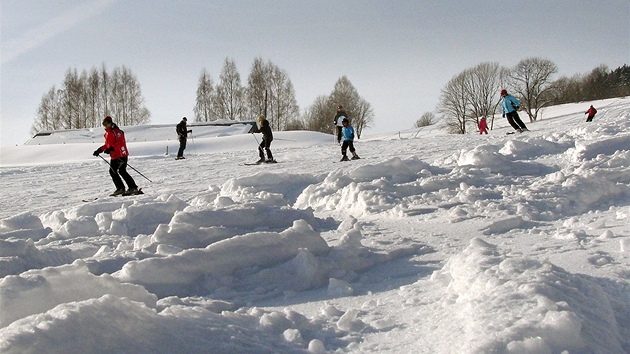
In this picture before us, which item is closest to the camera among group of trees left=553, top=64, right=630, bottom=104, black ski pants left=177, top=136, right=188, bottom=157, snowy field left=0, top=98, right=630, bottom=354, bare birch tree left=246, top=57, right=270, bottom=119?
snowy field left=0, top=98, right=630, bottom=354

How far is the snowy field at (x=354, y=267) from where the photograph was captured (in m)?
2.91

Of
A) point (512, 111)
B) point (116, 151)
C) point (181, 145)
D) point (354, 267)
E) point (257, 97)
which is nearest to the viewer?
point (354, 267)

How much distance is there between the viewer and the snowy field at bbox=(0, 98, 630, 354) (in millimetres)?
2910

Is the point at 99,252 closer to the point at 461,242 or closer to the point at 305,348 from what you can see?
the point at 305,348

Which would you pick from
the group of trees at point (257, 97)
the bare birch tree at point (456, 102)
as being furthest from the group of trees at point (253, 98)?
the bare birch tree at point (456, 102)

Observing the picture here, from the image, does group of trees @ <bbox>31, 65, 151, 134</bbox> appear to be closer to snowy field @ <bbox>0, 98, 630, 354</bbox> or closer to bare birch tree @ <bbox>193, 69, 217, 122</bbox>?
bare birch tree @ <bbox>193, 69, 217, 122</bbox>

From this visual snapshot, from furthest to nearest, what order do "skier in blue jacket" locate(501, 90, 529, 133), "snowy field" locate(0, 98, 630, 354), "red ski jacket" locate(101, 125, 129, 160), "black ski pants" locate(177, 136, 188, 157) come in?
"black ski pants" locate(177, 136, 188, 157)
"skier in blue jacket" locate(501, 90, 529, 133)
"red ski jacket" locate(101, 125, 129, 160)
"snowy field" locate(0, 98, 630, 354)

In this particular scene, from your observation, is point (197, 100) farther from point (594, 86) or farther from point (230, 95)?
point (594, 86)

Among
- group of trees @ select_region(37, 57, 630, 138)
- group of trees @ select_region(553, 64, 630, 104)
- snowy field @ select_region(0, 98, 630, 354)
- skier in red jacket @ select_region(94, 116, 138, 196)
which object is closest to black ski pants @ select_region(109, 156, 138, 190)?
skier in red jacket @ select_region(94, 116, 138, 196)

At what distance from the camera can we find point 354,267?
16.0ft

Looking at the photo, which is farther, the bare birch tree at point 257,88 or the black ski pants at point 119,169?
the bare birch tree at point 257,88

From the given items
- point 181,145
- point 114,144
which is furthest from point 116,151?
point 181,145

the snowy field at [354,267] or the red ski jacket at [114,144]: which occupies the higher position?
the red ski jacket at [114,144]

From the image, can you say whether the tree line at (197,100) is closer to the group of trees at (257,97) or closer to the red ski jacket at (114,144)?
the group of trees at (257,97)
